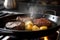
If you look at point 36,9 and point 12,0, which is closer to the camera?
point 12,0

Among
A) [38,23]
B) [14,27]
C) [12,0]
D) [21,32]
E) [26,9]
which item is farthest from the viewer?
[26,9]

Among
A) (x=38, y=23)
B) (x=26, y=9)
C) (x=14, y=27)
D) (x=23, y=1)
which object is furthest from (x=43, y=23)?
(x=23, y=1)

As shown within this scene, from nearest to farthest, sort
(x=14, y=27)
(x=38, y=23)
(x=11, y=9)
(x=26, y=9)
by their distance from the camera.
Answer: (x=14, y=27) → (x=38, y=23) → (x=11, y=9) → (x=26, y=9)

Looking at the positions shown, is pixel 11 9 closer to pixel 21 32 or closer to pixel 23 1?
pixel 23 1

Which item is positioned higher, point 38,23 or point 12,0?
point 12,0

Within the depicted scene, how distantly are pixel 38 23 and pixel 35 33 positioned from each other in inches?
11.1

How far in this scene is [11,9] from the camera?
2.09 meters

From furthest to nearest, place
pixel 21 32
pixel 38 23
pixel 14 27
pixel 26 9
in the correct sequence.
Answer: pixel 26 9 → pixel 38 23 → pixel 14 27 → pixel 21 32

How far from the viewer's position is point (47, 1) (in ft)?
7.36

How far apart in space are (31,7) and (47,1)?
0.30 m

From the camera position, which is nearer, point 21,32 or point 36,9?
point 21,32

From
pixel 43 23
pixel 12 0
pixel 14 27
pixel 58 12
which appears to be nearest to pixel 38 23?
pixel 43 23

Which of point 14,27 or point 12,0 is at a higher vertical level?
point 12,0

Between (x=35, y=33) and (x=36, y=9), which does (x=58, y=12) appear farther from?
(x=35, y=33)
